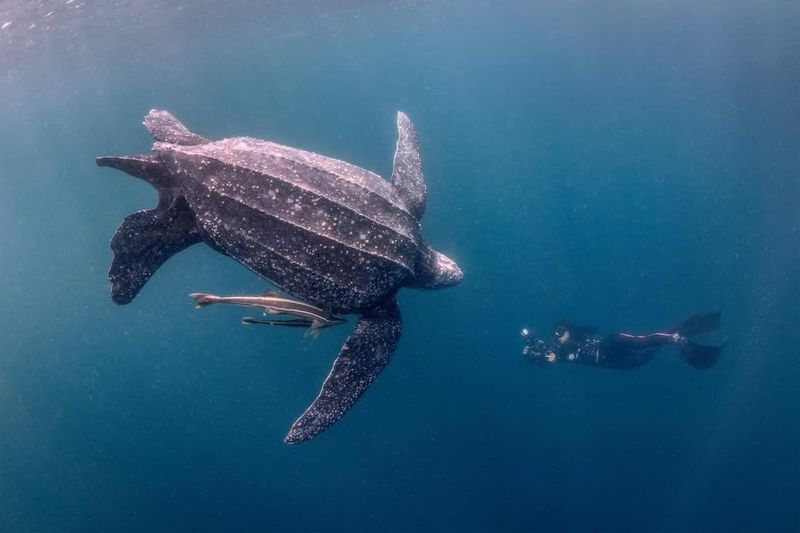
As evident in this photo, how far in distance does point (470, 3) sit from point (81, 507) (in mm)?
38919

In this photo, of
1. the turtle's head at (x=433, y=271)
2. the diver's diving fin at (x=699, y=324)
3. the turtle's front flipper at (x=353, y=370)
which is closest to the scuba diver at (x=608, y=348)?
the diver's diving fin at (x=699, y=324)

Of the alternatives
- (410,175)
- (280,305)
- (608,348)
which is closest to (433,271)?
(410,175)

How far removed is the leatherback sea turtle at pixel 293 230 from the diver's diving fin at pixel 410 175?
1.45ft

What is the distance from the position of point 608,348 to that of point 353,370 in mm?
11602

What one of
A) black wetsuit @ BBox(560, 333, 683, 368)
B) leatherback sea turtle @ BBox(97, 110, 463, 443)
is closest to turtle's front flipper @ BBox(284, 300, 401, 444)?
leatherback sea turtle @ BBox(97, 110, 463, 443)

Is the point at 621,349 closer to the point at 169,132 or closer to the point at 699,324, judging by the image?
the point at 699,324

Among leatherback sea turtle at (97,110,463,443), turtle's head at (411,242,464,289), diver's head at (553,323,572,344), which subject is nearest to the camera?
leatherback sea turtle at (97,110,463,443)

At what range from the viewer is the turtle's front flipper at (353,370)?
468 centimetres

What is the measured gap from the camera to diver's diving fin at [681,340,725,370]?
15.2 metres

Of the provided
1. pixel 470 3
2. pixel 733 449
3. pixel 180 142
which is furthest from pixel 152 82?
pixel 733 449

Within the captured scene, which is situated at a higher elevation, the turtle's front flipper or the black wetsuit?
the turtle's front flipper

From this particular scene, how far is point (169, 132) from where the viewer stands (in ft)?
17.0

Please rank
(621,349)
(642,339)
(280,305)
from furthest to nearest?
(621,349), (642,339), (280,305)

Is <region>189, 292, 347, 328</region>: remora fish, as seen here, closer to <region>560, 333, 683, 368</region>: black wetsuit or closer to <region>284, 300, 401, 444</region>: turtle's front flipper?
<region>284, 300, 401, 444</region>: turtle's front flipper
